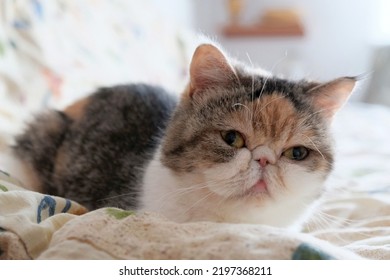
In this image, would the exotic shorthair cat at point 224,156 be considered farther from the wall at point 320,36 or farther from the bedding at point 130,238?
the wall at point 320,36

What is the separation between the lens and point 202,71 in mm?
1007

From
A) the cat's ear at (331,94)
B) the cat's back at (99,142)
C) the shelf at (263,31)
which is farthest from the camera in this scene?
the shelf at (263,31)

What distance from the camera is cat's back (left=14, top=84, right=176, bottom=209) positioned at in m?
1.16

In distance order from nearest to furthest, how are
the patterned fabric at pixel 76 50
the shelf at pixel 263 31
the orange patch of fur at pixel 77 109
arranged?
1. the orange patch of fur at pixel 77 109
2. the patterned fabric at pixel 76 50
3. the shelf at pixel 263 31

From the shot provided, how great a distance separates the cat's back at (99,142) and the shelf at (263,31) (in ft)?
9.09

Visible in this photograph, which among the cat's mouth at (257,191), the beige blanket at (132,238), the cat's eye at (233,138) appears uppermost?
the cat's eye at (233,138)

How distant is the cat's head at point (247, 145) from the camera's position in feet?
2.88

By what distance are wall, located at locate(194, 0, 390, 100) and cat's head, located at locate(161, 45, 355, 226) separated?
3.08m

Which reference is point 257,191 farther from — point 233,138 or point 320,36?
point 320,36

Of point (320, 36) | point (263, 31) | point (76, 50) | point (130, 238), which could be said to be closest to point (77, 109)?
point (76, 50)

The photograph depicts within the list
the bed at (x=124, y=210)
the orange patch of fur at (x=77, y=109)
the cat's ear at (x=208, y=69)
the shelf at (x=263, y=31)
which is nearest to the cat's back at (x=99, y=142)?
the orange patch of fur at (x=77, y=109)

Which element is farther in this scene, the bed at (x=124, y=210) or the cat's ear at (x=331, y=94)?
the cat's ear at (x=331, y=94)

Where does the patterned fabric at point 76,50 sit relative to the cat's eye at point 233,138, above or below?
above

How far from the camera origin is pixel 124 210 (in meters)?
0.82
